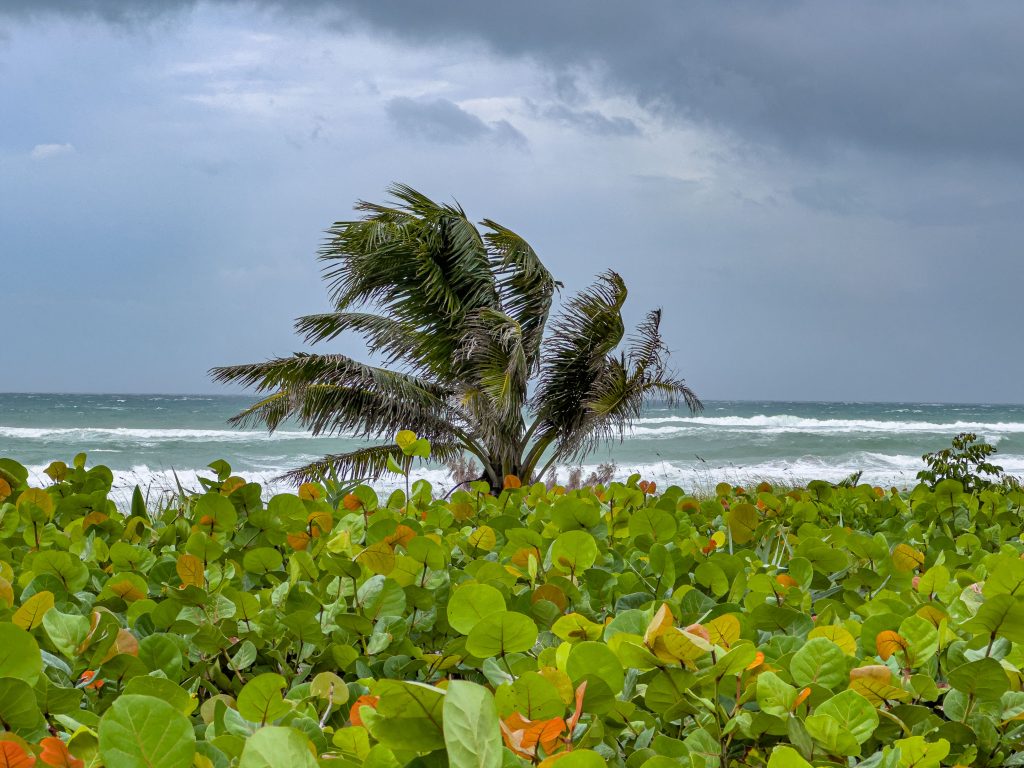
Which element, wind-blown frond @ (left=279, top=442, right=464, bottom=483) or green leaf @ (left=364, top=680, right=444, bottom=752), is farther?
wind-blown frond @ (left=279, top=442, right=464, bottom=483)

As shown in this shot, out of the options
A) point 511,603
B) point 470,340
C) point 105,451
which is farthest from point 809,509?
point 105,451

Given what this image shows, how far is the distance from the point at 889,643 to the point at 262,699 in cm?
43

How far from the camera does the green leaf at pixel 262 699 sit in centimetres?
44

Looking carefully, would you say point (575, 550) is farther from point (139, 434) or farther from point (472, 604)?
point (139, 434)

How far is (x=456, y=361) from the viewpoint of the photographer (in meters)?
9.29

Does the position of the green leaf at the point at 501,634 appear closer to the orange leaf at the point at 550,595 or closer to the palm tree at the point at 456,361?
the orange leaf at the point at 550,595

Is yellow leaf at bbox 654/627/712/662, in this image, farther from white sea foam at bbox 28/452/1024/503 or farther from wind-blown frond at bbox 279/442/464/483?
white sea foam at bbox 28/452/1024/503

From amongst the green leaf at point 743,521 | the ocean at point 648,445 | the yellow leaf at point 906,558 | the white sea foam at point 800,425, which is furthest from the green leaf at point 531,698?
the white sea foam at point 800,425

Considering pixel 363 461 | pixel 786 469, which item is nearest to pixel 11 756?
pixel 363 461

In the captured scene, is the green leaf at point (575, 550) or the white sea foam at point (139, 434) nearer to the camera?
A: the green leaf at point (575, 550)

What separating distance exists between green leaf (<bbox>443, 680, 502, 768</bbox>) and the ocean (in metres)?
11.1

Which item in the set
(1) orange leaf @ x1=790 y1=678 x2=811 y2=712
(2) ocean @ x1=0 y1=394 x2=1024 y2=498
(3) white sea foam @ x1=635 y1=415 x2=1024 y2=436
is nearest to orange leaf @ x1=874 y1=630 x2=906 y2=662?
(1) orange leaf @ x1=790 y1=678 x2=811 y2=712

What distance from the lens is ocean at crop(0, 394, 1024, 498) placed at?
18469mm

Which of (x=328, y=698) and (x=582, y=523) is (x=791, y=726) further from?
(x=582, y=523)
